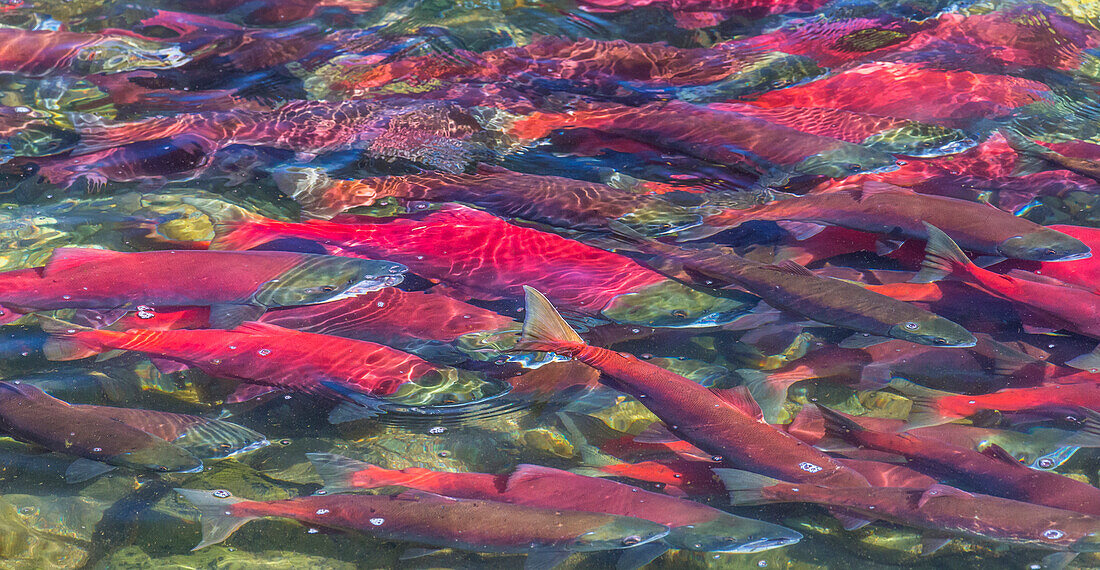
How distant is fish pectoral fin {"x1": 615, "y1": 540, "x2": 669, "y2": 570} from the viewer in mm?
2744

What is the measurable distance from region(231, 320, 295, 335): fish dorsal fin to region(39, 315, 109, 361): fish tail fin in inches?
23.9

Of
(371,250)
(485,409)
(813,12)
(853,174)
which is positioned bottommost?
(485,409)

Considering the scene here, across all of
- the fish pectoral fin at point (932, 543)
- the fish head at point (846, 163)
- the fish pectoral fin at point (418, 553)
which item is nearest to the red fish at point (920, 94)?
the fish head at point (846, 163)

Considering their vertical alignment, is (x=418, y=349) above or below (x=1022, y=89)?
below

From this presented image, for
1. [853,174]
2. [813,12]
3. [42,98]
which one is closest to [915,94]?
[853,174]

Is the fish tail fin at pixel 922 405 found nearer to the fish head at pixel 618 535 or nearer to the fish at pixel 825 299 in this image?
the fish at pixel 825 299

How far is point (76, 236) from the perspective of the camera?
433cm

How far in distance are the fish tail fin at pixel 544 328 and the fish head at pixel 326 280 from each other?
0.79 m

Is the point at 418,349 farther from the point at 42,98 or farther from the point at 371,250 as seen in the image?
the point at 42,98

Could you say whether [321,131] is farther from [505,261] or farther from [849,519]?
[849,519]

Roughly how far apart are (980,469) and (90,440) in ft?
10.9

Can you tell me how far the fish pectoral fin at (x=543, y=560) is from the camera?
8.81ft

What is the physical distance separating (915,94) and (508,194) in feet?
9.87

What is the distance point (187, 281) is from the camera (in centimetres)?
354
